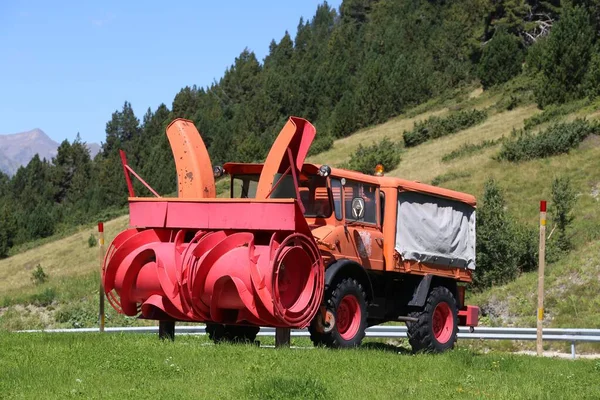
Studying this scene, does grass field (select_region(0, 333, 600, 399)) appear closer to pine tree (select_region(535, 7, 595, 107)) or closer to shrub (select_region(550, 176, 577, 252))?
shrub (select_region(550, 176, 577, 252))

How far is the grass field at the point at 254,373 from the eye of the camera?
9102 mm

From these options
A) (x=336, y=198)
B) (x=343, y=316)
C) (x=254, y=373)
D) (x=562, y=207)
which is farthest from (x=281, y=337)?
(x=562, y=207)

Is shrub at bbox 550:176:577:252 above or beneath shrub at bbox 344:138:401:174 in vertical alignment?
beneath

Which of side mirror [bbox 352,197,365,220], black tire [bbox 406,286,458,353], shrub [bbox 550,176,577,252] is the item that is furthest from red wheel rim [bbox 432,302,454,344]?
shrub [bbox 550,176,577,252]

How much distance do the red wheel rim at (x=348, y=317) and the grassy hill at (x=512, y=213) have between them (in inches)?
376

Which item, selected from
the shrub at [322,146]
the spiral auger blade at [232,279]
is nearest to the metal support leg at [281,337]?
the spiral auger blade at [232,279]

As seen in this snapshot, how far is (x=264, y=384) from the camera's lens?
9.09 m

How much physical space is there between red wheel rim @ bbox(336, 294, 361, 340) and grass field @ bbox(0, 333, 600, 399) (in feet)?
2.47

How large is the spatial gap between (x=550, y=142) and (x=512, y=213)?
10.4 meters

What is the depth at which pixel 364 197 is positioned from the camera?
47.7ft

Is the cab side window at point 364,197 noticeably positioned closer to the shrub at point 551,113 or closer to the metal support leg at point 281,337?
the metal support leg at point 281,337

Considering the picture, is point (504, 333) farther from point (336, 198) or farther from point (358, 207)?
point (336, 198)

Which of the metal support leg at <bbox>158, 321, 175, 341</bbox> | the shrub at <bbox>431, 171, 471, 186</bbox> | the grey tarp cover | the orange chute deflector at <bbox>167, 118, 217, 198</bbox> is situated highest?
the shrub at <bbox>431, 171, 471, 186</bbox>

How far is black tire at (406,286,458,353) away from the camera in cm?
1511
